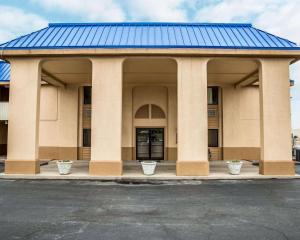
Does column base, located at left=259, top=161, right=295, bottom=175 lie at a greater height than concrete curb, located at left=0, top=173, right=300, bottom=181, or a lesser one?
greater

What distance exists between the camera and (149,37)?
17.2m

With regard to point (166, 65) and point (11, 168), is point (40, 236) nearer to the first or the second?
point (11, 168)

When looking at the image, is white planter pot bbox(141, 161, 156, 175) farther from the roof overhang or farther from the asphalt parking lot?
the roof overhang

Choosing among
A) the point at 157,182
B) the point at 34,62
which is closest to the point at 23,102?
the point at 34,62

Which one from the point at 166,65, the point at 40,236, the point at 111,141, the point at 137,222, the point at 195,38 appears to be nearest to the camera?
the point at 40,236

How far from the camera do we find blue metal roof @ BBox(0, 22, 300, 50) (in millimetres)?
15969

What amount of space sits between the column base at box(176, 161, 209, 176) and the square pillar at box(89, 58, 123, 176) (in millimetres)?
3133

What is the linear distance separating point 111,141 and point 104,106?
6.25 ft

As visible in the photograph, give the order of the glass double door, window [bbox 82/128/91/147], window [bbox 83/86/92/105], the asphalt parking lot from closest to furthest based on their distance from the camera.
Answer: the asphalt parking lot < the glass double door < window [bbox 82/128/91/147] < window [bbox 83/86/92/105]

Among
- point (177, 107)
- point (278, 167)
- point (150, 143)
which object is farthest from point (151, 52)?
point (150, 143)

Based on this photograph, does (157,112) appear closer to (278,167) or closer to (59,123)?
(59,123)

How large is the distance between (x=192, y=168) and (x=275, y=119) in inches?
206

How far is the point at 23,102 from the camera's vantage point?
15.8m

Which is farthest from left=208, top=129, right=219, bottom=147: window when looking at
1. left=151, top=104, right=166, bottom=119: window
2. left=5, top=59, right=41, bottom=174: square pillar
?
left=5, top=59, right=41, bottom=174: square pillar
